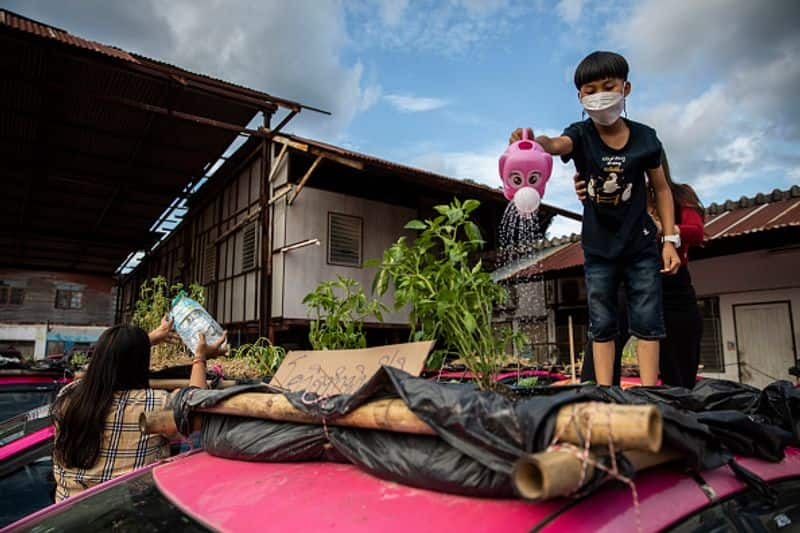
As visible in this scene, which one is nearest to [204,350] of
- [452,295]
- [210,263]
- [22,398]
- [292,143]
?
[452,295]

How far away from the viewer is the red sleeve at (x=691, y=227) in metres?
2.78

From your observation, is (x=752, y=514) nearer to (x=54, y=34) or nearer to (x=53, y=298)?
(x=54, y=34)

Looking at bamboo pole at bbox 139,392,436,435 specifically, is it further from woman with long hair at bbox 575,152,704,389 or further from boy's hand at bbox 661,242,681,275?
woman with long hair at bbox 575,152,704,389

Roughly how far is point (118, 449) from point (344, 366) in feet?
5.11

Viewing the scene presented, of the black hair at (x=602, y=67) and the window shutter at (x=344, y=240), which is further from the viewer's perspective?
the window shutter at (x=344, y=240)

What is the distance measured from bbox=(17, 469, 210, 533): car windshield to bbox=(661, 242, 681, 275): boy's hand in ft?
7.15

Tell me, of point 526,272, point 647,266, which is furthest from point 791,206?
point 647,266

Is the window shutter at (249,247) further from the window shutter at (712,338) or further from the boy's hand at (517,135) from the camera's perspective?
the boy's hand at (517,135)

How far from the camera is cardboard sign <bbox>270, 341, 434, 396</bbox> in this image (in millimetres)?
1586

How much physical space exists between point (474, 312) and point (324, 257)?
9791mm

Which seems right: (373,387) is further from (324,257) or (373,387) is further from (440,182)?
(324,257)

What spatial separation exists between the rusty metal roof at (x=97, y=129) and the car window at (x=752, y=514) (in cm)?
875

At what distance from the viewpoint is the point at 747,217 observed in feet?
28.5

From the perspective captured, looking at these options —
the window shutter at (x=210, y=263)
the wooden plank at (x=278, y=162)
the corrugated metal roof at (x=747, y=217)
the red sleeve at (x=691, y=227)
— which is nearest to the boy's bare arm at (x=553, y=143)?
the red sleeve at (x=691, y=227)
